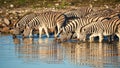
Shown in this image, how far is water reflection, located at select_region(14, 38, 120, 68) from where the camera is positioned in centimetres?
1964

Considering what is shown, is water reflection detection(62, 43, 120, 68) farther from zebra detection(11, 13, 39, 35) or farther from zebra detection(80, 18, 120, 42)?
zebra detection(11, 13, 39, 35)

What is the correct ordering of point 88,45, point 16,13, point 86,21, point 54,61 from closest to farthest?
1. point 54,61
2. point 88,45
3. point 86,21
4. point 16,13

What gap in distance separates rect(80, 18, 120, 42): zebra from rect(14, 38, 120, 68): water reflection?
691 mm

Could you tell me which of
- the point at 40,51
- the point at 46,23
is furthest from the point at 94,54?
the point at 46,23

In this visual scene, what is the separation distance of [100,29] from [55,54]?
15.1 feet

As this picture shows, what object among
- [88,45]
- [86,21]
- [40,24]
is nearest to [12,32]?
[40,24]

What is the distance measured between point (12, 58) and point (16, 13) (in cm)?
1293

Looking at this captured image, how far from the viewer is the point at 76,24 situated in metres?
26.9

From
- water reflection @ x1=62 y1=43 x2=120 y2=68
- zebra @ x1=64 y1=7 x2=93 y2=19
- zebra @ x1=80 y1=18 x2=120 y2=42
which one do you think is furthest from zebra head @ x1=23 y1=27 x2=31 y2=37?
water reflection @ x1=62 y1=43 x2=120 y2=68

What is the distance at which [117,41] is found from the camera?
25844 mm

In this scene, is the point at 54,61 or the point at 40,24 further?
the point at 40,24

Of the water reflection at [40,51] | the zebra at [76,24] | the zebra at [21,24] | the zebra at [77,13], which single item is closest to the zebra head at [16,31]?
the zebra at [21,24]

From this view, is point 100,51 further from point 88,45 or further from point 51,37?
point 51,37

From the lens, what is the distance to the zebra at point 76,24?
87.1 ft
